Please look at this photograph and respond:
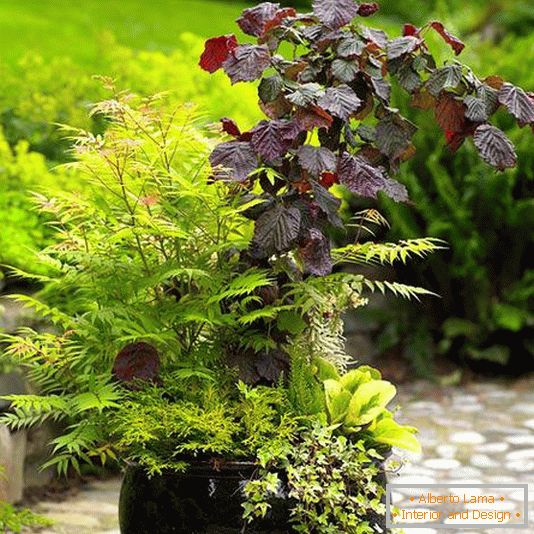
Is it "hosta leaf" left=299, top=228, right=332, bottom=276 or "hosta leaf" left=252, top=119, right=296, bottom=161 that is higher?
"hosta leaf" left=252, top=119, right=296, bottom=161

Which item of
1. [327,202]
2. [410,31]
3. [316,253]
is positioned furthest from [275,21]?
[316,253]

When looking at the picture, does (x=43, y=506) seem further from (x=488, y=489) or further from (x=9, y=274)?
(x=488, y=489)

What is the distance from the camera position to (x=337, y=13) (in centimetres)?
314

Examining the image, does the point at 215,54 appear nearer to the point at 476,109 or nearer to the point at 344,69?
the point at 344,69

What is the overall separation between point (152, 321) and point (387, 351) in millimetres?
4091

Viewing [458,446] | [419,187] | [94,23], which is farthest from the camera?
[94,23]

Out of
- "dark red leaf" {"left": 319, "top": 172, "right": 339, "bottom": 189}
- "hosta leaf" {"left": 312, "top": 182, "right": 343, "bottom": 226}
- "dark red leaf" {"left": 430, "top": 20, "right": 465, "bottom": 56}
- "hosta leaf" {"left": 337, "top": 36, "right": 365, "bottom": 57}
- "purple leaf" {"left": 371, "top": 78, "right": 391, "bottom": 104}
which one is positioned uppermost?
"dark red leaf" {"left": 430, "top": 20, "right": 465, "bottom": 56}

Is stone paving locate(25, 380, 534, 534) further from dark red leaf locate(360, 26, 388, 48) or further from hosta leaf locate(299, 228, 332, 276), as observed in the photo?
dark red leaf locate(360, 26, 388, 48)

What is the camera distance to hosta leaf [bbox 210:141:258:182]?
3.05 metres

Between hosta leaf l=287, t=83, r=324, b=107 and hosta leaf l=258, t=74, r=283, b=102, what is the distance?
7 centimetres

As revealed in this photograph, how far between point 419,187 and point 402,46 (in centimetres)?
363

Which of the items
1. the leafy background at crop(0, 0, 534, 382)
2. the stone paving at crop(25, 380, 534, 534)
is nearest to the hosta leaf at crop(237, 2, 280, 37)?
the leafy background at crop(0, 0, 534, 382)

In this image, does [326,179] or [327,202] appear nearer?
[327,202]

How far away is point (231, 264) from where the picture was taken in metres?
3.34
